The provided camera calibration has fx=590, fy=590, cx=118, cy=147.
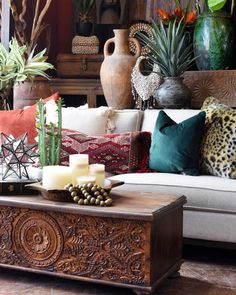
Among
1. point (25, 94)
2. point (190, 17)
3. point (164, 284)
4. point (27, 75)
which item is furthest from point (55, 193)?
point (190, 17)

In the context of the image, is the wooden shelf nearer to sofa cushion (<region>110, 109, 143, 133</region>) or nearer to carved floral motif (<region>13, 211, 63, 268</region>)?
sofa cushion (<region>110, 109, 143, 133</region>)

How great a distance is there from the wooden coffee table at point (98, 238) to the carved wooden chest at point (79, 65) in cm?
295

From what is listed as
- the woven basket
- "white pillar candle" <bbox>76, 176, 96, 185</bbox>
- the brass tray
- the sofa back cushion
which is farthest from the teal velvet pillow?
the woven basket

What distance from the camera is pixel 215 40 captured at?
460 cm

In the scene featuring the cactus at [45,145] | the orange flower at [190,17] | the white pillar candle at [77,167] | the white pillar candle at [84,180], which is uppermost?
the orange flower at [190,17]

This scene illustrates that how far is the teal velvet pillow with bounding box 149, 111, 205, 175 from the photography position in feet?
11.2

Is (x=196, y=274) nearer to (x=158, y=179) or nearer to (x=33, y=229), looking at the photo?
(x=158, y=179)

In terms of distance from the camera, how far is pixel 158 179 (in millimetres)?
3240

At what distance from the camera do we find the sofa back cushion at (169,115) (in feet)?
12.5

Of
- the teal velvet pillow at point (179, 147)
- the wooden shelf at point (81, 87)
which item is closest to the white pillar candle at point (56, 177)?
the teal velvet pillow at point (179, 147)

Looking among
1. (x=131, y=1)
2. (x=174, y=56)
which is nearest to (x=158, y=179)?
(x=174, y=56)

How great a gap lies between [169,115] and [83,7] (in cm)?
232

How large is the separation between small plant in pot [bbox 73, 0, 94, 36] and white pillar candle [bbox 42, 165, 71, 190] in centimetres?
330

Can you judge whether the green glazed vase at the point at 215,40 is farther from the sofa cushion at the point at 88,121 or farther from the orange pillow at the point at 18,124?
the orange pillow at the point at 18,124
